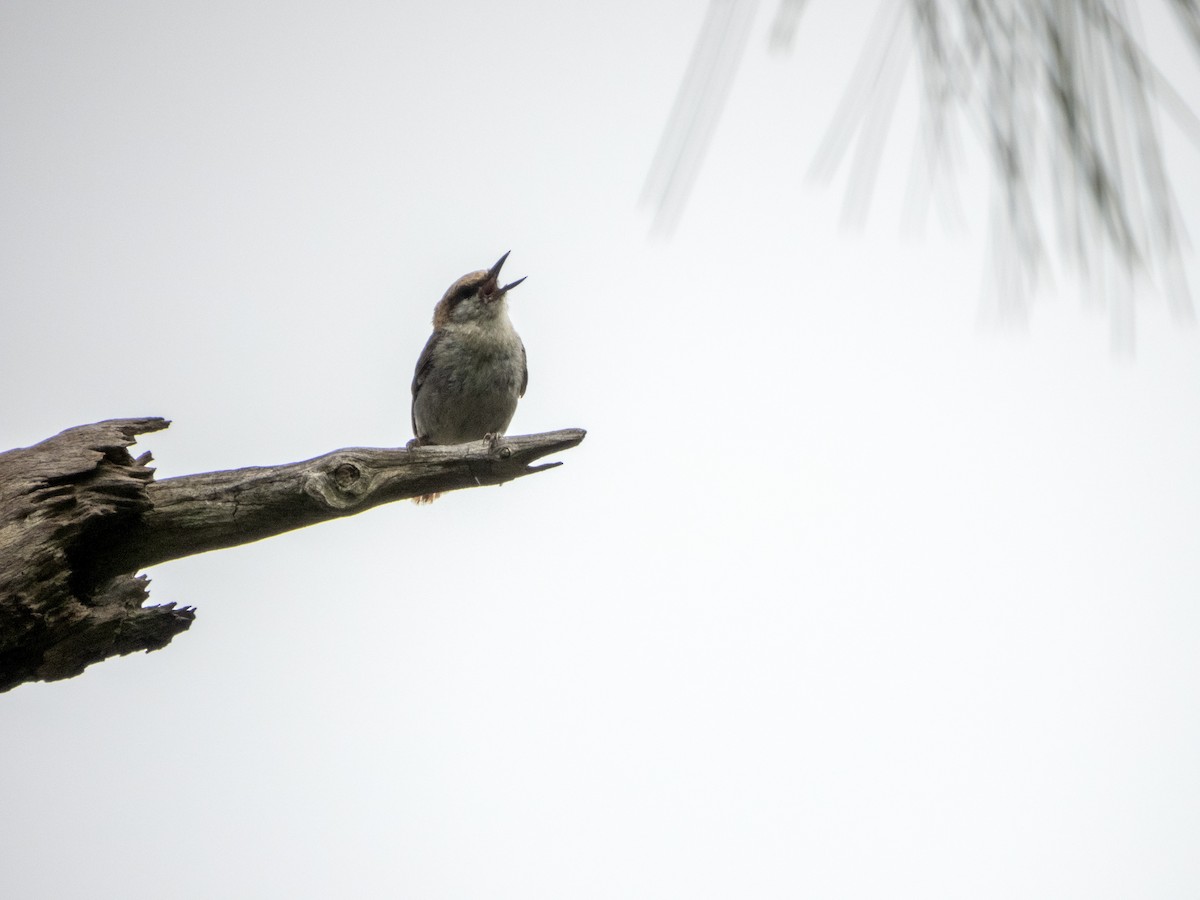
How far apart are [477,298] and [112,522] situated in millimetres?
4487

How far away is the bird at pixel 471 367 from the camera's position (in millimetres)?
7234

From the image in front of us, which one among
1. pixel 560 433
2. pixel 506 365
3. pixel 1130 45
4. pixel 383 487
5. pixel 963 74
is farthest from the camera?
pixel 506 365

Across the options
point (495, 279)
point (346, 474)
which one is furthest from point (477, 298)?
point (346, 474)

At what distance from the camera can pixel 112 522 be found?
339cm

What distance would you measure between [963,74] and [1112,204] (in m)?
0.35

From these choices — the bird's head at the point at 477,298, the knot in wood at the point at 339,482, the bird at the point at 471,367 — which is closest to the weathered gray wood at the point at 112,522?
the knot in wood at the point at 339,482

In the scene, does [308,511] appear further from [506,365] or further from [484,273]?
[484,273]

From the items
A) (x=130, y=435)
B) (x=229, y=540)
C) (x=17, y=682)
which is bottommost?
(x=17, y=682)

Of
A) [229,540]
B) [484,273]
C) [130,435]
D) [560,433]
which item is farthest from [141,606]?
[484,273]

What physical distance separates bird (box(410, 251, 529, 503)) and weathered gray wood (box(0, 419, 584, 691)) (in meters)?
3.45

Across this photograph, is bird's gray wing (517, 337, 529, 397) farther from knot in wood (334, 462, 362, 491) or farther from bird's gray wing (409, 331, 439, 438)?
knot in wood (334, 462, 362, 491)

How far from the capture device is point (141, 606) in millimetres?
3455

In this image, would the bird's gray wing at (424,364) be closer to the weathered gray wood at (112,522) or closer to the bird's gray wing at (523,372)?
the bird's gray wing at (523,372)

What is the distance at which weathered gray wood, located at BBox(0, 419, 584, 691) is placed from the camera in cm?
316
